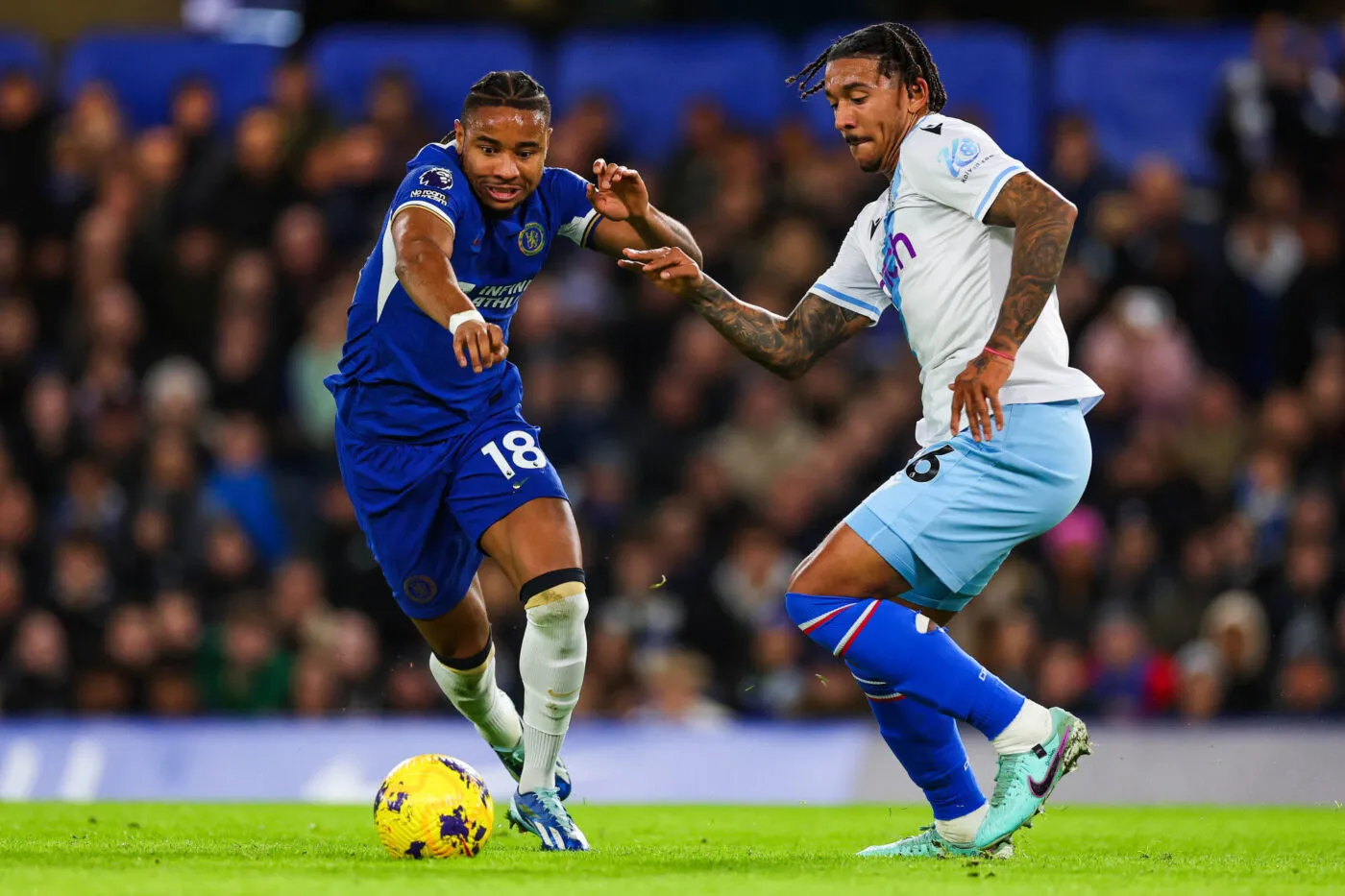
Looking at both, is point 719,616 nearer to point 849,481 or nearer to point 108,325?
point 849,481

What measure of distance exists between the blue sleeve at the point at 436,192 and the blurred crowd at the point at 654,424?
5155 millimetres

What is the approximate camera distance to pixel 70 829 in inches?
289

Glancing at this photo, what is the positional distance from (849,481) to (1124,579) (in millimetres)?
1804

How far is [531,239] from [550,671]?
157 centimetres

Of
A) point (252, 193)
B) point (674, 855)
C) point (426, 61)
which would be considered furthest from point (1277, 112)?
point (674, 855)

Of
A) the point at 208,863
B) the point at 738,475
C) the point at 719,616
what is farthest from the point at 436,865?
the point at 738,475

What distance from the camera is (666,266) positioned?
21.5 ft

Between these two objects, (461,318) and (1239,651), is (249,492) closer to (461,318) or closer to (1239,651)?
(1239,651)

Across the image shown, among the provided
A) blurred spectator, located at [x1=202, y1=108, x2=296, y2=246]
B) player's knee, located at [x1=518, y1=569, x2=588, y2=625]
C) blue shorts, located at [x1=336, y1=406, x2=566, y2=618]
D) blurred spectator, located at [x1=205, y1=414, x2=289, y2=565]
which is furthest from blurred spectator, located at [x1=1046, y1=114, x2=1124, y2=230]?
player's knee, located at [x1=518, y1=569, x2=588, y2=625]

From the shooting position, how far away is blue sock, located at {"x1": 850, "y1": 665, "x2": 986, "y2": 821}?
622 cm

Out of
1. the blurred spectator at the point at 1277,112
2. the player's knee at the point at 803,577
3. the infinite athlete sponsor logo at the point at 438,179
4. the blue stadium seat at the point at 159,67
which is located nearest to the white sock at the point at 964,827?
the player's knee at the point at 803,577

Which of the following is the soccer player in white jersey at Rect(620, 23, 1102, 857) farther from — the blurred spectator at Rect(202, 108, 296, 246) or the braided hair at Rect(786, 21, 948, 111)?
the blurred spectator at Rect(202, 108, 296, 246)

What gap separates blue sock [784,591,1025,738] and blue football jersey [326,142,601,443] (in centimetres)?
170

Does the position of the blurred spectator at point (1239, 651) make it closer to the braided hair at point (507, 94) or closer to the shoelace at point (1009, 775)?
the shoelace at point (1009, 775)
